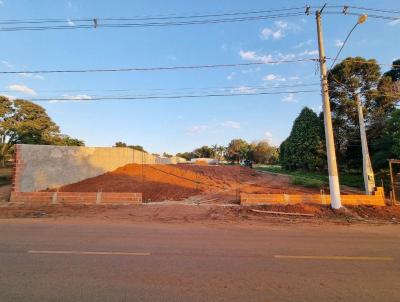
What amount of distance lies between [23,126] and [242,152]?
73.0 m

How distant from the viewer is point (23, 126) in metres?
33.0

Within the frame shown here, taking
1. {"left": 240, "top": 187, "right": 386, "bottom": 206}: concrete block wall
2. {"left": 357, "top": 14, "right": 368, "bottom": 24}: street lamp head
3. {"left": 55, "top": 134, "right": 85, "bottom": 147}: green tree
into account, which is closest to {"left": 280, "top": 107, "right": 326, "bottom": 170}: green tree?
{"left": 240, "top": 187, "right": 386, "bottom": 206}: concrete block wall

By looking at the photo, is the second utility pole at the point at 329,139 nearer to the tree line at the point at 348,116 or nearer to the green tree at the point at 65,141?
the tree line at the point at 348,116

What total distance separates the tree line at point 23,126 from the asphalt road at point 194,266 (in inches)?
1169

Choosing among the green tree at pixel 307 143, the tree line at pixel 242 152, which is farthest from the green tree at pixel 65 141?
the tree line at pixel 242 152

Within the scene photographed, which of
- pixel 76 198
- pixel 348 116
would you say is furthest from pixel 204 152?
pixel 76 198

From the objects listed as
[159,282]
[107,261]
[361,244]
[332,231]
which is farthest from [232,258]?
[332,231]

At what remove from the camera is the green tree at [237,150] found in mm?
95250

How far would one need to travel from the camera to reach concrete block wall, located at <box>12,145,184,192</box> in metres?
16.2

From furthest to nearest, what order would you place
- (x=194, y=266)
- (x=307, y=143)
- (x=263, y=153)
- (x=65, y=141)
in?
(x=263, y=153) < (x=65, y=141) < (x=307, y=143) < (x=194, y=266)

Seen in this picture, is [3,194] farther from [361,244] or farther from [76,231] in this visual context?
[361,244]

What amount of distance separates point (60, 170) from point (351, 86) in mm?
30283

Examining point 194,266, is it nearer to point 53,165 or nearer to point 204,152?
point 53,165

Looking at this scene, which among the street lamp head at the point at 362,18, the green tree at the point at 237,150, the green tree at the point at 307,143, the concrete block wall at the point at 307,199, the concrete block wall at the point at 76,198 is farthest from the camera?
the green tree at the point at 237,150
